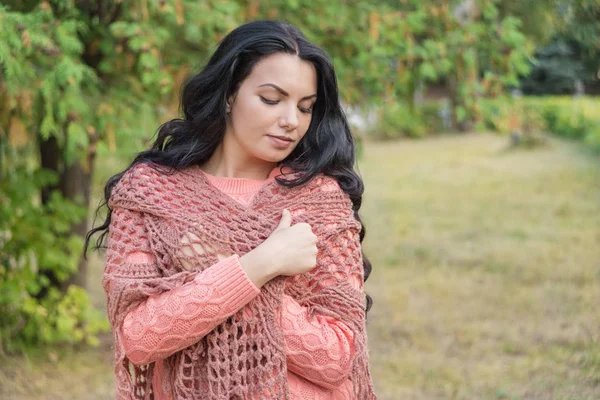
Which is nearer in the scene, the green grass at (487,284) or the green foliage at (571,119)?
the green grass at (487,284)

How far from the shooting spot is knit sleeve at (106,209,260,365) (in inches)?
68.7

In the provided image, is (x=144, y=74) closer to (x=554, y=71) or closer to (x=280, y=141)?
(x=280, y=141)

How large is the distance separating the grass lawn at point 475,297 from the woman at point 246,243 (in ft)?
9.59

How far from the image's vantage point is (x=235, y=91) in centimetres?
203

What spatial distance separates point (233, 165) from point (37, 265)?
10.2ft

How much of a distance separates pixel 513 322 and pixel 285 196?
14.8 ft

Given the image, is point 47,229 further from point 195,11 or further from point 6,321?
point 195,11

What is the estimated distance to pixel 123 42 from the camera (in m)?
4.29

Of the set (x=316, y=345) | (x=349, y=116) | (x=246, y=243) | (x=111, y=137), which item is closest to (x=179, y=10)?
(x=111, y=137)

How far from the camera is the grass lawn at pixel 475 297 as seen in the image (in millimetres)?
4828

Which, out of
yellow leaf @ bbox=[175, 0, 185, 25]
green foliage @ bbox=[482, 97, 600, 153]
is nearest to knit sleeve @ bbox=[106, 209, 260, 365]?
yellow leaf @ bbox=[175, 0, 185, 25]

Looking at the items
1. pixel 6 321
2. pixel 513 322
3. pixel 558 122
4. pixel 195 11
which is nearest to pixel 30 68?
pixel 195 11

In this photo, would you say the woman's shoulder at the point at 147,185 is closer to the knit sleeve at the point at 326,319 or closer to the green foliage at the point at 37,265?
the knit sleeve at the point at 326,319

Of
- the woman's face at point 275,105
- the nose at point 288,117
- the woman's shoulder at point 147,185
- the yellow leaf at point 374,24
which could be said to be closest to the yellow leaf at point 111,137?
the yellow leaf at point 374,24
